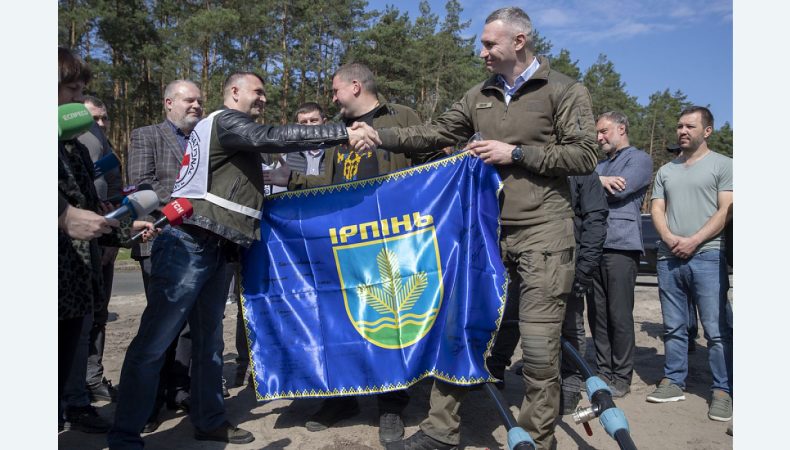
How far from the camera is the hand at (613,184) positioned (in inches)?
205

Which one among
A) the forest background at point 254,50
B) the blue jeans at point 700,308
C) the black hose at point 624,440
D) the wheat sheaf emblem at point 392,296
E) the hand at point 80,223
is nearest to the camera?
the hand at point 80,223

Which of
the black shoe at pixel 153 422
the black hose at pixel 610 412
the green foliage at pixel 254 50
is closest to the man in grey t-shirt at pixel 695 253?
the black hose at pixel 610 412

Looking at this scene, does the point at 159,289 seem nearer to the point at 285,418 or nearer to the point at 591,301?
the point at 285,418

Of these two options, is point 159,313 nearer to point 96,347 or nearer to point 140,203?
point 140,203

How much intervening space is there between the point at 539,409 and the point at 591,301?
2280mm

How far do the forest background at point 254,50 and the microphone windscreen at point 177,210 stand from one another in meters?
25.7

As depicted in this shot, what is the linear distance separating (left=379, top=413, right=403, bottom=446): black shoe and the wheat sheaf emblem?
1.95ft

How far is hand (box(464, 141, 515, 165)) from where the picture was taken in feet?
11.2

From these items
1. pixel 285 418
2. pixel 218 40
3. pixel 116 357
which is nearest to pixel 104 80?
pixel 218 40

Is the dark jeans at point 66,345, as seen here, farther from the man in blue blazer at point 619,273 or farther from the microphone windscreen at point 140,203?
the man in blue blazer at point 619,273

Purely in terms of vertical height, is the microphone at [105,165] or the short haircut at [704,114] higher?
the short haircut at [704,114]

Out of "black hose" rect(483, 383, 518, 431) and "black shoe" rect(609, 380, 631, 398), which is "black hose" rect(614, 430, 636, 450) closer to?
"black hose" rect(483, 383, 518, 431)

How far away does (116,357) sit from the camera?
5.94 m

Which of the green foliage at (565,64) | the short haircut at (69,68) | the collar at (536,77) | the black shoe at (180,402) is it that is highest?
the green foliage at (565,64)
